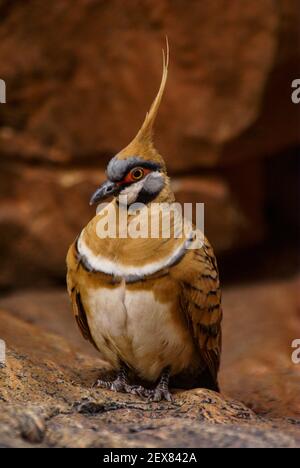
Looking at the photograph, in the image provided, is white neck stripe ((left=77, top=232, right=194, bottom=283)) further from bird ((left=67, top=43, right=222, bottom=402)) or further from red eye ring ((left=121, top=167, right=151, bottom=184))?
red eye ring ((left=121, top=167, right=151, bottom=184))

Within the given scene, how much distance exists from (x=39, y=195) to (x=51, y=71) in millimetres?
1135

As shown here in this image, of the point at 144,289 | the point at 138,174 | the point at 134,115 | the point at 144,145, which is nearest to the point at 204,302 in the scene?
the point at 144,289

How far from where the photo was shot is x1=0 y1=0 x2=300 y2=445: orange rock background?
21.1ft

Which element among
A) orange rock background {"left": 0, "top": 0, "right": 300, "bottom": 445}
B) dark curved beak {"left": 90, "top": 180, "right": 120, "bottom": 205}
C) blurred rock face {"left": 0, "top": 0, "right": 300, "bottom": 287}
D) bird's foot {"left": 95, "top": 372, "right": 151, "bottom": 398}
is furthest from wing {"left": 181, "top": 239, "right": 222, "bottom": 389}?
blurred rock face {"left": 0, "top": 0, "right": 300, "bottom": 287}

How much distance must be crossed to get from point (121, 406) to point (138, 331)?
14.7 inches

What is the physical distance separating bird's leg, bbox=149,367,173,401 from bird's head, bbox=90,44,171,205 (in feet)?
2.99

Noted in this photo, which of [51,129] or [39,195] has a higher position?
[51,129]

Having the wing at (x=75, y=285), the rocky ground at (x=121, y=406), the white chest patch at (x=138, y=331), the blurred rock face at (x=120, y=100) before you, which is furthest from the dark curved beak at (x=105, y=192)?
the blurred rock face at (x=120, y=100)

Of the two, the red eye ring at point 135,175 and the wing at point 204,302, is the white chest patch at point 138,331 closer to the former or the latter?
the wing at point 204,302

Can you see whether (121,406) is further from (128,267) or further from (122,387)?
(128,267)

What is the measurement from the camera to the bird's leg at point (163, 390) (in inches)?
156

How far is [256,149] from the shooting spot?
7039mm
